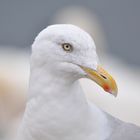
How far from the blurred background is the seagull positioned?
2142mm

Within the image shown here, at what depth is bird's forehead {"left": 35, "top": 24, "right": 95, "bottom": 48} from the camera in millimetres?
1880

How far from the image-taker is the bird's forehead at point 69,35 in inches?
74.0

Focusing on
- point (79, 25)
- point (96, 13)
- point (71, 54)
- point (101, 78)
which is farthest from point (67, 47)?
point (96, 13)

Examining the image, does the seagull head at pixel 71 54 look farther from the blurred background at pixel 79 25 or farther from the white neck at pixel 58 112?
the blurred background at pixel 79 25

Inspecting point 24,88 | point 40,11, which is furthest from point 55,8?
point 24,88

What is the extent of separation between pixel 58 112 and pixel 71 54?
0.22m

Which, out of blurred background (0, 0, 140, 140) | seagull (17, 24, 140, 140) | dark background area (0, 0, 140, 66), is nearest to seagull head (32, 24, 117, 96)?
seagull (17, 24, 140, 140)

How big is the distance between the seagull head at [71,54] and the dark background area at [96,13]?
378 centimetres

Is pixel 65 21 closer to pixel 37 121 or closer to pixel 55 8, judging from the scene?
pixel 55 8

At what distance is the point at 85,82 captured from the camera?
3.99 meters

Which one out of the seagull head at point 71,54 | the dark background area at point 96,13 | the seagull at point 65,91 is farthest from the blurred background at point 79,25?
the seagull head at point 71,54

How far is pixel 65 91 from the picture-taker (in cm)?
200

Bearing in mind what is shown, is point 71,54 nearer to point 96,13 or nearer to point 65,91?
point 65,91

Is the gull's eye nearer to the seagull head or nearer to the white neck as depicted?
the seagull head
